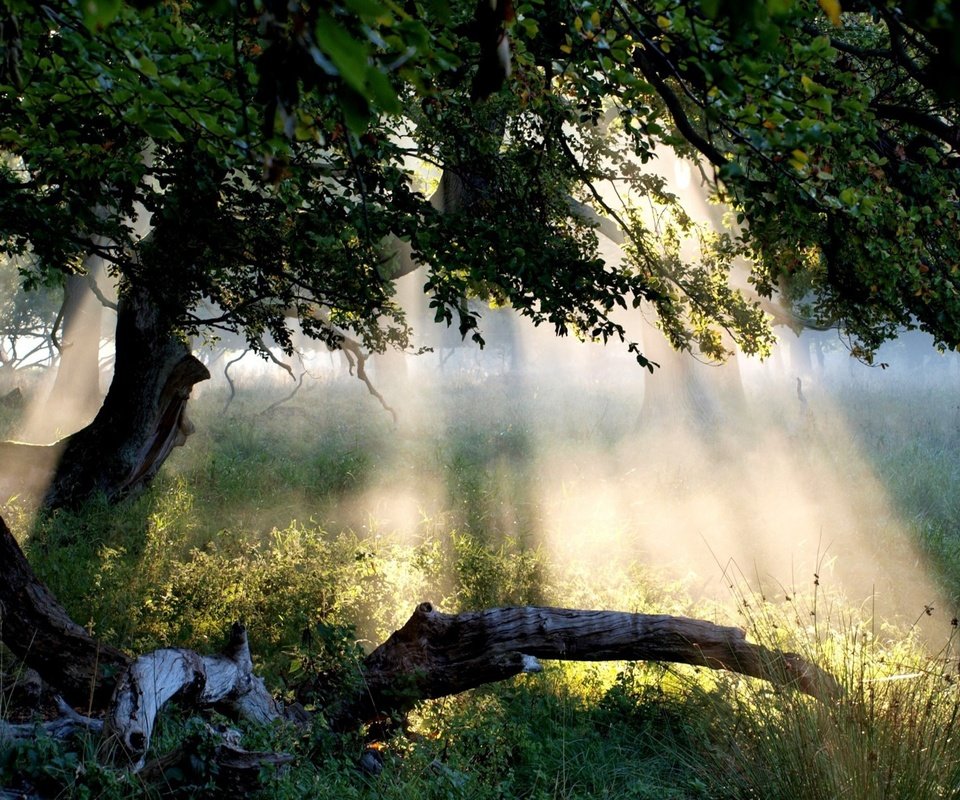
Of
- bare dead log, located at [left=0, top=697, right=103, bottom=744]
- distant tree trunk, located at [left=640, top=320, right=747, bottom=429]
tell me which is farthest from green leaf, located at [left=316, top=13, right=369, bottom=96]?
distant tree trunk, located at [left=640, top=320, right=747, bottom=429]

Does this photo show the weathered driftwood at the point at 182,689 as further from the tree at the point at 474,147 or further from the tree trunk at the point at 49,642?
the tree at the point at 474,147

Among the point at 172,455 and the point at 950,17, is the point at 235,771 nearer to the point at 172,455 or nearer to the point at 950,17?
the point at 950,17

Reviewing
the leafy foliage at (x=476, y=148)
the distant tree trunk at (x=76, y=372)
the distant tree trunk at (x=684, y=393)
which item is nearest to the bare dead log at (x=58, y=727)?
the leafy foliage at (x=476, y=148)

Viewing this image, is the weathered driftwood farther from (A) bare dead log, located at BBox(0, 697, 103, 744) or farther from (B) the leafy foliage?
(B) the leafy foliage

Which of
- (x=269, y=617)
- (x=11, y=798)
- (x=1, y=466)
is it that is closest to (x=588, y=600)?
(x=269, y=617)

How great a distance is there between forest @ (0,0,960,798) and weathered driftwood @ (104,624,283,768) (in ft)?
0.08

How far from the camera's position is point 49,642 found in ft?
19.0

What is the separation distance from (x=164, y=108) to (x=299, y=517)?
8.36 meters

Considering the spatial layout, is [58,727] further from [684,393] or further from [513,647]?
[684,393]

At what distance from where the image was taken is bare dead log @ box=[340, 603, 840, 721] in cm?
569

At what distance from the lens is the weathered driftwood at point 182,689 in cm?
436

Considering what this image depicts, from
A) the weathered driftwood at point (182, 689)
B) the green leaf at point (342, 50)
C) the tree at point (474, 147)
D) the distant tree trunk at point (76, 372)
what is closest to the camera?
the green leaf at point (342, 50)

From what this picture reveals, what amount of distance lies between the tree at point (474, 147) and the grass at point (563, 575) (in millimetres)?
2505

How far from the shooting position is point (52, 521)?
9820 millimetres
